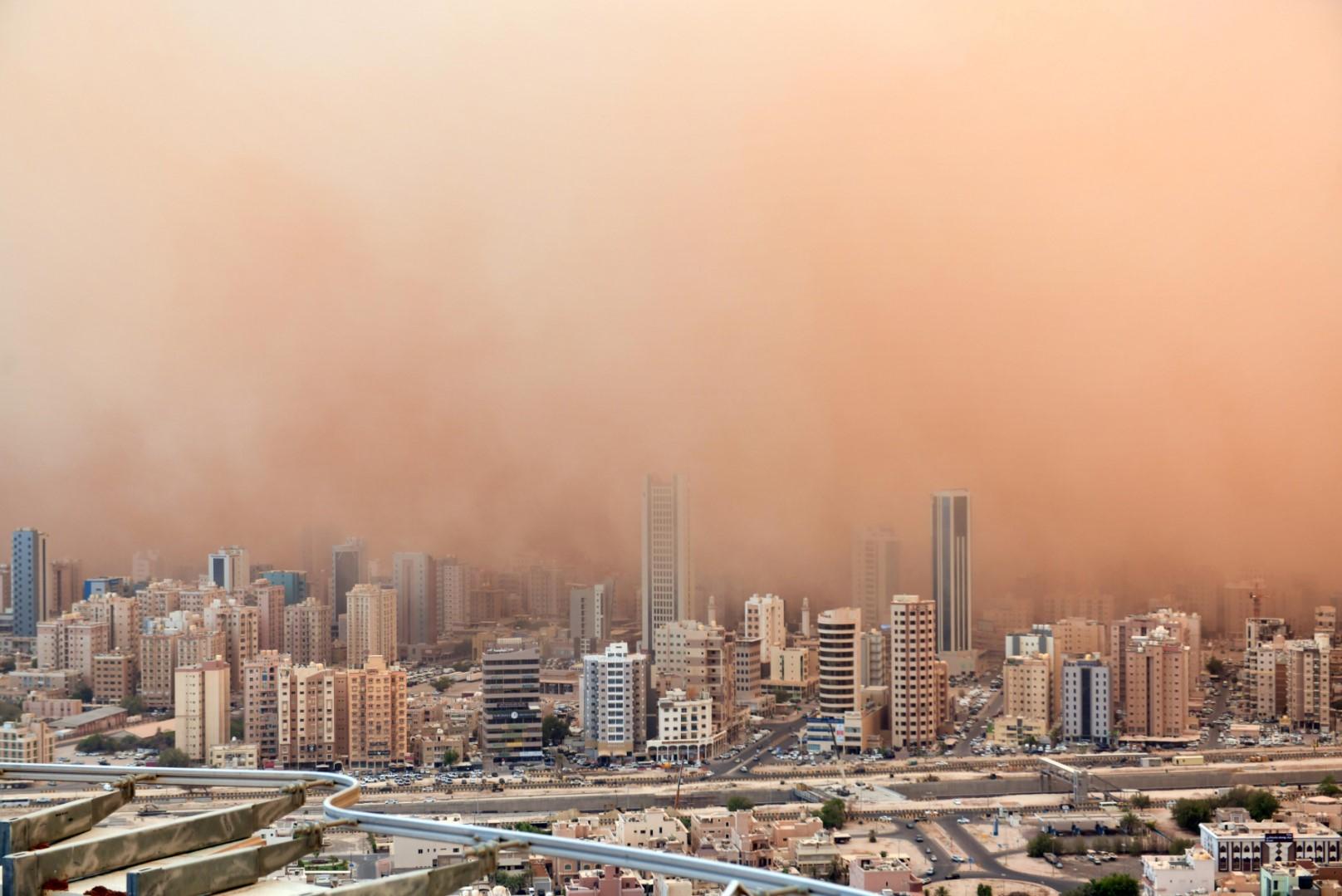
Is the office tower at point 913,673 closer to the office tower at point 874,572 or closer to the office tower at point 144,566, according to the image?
the office tower at point 874,572

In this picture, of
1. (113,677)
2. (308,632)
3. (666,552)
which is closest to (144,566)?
(113,677)

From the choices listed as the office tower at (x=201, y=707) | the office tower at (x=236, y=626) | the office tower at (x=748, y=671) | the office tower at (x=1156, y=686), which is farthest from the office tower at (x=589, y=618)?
the office tower at (x=1156, y=686)

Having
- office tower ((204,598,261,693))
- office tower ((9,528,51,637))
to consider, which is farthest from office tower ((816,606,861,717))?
office tower ((9,528,51,637))

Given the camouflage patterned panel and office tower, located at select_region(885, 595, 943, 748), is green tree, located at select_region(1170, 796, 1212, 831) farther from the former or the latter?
the camouflage patterned panel

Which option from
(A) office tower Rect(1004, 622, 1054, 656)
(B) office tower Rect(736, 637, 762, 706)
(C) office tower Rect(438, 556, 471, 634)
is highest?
(C) office tower Rect(438, 556, 471, 634)

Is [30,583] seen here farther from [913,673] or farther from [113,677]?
[913,673]

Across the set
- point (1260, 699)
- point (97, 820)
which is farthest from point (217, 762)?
point (97, 820)
